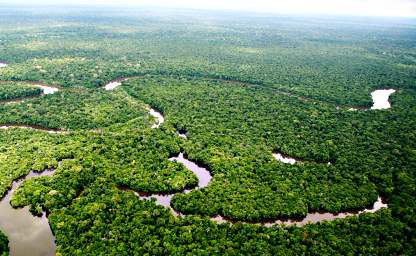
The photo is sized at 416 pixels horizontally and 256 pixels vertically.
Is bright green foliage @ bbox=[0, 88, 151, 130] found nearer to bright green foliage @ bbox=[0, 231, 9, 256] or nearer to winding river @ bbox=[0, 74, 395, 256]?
winding river @ bbox=[0, 74, 395, 256]

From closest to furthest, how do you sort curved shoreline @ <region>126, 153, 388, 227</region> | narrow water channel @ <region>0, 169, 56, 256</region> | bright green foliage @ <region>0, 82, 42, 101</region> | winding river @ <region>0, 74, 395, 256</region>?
narrow water channel @ <region>0, 169, 56, 256</region> → winding river @ <region>0, 74, 395, 256</region> → curved shoreline @ <region>126, 153, 388, 227</region> → bright green foliage @ <region>0, 82, 42, 101</region>

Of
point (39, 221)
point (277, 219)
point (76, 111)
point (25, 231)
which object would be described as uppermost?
point (76, 111)

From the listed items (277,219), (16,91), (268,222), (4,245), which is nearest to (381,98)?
(277,219)

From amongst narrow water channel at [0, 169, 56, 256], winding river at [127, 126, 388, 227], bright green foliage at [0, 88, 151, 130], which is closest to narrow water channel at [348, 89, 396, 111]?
winding river at [127, 126, 388, 227]

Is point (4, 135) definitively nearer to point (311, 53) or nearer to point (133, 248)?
point (133, 248)

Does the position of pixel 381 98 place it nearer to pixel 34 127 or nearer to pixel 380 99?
pixel 380 99

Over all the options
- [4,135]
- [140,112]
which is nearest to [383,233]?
[140,112]
